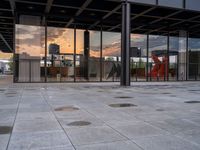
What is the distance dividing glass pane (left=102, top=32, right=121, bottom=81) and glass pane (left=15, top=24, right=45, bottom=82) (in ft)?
20.6

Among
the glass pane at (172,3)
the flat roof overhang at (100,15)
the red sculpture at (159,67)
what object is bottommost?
the red sculpture at (159,67)

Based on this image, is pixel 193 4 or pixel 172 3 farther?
pixel 193 4

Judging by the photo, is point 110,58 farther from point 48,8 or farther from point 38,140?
point 38,140

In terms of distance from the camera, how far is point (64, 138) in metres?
5.30

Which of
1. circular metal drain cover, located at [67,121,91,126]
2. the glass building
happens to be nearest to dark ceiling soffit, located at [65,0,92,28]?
the glass building

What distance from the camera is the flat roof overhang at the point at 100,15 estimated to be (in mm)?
21764

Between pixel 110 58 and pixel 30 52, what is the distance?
798 centimetres

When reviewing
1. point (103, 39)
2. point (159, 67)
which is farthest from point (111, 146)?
point (159, 67)

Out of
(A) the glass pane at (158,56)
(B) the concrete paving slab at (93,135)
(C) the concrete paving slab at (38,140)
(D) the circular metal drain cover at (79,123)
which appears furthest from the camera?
(A) the glass pane at (158,56)

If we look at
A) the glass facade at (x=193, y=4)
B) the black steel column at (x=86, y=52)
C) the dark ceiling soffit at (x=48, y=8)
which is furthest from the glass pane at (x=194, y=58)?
the dark ceiling soffit at (x=48, y=8)

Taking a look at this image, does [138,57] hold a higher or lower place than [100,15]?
lower

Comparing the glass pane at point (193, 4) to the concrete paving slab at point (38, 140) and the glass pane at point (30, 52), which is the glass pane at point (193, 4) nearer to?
the glass pane at point (30, 52)

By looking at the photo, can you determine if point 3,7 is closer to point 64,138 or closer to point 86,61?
point 86,61

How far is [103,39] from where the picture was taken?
90.9ft
